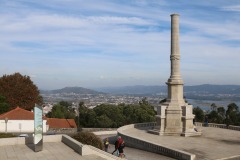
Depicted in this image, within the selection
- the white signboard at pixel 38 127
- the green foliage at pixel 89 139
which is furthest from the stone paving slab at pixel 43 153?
the green foliage at pixel 89 139

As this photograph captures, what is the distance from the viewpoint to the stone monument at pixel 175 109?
2756 cm

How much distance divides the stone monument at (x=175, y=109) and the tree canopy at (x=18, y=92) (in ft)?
81.9

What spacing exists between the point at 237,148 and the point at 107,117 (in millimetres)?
37339

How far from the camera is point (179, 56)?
28.5 m

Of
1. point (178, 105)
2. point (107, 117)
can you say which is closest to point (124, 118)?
point (107, 117)

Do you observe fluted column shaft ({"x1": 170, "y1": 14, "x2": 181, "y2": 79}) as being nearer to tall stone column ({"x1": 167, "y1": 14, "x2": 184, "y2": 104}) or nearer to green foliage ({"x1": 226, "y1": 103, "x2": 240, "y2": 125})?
tall stone column ({"x1": 167, "y1": 14, "x2": 184, "y2": 104})

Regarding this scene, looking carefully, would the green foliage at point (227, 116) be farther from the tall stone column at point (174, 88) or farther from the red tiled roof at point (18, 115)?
the red tiled roof at point (18, 115)

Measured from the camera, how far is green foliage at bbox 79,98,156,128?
184ft

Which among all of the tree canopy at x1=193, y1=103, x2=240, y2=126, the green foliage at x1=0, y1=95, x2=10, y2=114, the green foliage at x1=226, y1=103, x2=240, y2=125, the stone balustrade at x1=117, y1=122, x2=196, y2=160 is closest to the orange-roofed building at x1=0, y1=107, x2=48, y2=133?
the green foliage at x1=0, y1=95, x2=10, y2=114

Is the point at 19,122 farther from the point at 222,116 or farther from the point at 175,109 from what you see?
the point at 222,116

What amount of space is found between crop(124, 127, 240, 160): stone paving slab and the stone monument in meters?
1.19

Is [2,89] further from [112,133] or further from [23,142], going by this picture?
[23,142]

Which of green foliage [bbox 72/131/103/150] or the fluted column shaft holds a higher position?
the fluted column shaft

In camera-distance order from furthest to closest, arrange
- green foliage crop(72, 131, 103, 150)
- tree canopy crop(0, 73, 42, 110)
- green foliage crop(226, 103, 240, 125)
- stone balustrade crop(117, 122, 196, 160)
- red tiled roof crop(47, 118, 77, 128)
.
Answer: green foliage crop(226, 103, 240, 125), tree canopy crop(0, 73, 42, 110), red tiled roof crop(47, 118, 77, 128), green foliage crop(72, 131, 103, 150), stone balustrade crop(117, 122, 196, 160)
